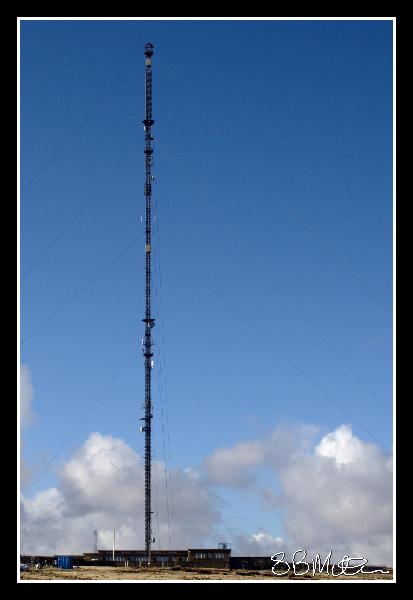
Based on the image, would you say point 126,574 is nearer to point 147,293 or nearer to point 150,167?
point 147,293

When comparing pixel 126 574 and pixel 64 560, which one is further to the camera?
pixel 64 560

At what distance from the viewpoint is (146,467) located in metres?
79.9

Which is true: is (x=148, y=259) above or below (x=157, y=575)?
above

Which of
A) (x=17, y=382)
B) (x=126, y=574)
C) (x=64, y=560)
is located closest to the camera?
(x=17, y=382)

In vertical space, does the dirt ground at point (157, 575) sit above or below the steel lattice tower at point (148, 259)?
below

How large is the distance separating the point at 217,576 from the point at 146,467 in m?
11.3

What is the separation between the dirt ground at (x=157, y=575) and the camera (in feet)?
236

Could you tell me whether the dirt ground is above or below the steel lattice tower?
below

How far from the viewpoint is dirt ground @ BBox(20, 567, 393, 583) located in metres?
72.0

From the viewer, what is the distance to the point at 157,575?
73.4 metres
